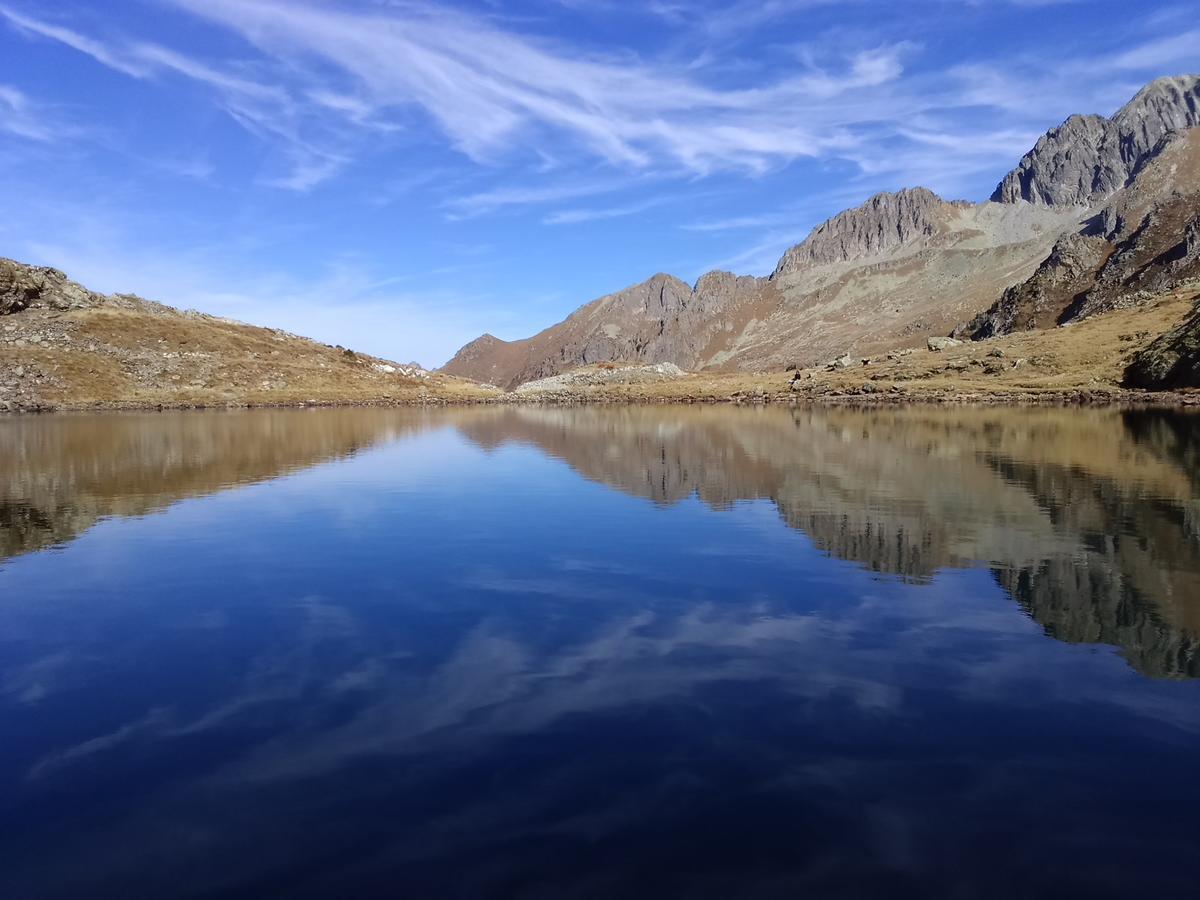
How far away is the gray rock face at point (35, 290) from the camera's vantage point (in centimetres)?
14275

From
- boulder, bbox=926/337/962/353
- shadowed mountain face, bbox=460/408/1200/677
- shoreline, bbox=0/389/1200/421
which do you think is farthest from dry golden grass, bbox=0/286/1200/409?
shadowed mountain face, bbox=460/408/1200/677

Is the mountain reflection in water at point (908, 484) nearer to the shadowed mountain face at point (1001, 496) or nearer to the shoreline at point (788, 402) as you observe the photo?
the shadowed mountain face at point (1001, 496)

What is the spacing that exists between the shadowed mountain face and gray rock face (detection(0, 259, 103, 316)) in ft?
412

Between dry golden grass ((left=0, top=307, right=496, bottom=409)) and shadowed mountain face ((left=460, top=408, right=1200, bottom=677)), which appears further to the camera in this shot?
dry golden grass ((left=0, top=307, right=496, bottom=409))

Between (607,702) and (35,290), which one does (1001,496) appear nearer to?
(607,702)

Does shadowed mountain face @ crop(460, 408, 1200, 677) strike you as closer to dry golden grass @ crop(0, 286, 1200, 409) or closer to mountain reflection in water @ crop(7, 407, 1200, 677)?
mountain reflection in water @ crop(7, 407, 1200, 677)

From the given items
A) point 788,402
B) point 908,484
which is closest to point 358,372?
point 788,402

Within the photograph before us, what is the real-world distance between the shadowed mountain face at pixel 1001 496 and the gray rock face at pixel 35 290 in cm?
12548

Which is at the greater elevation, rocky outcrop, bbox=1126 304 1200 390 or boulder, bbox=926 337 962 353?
boulder, bbox=926 337 962 353

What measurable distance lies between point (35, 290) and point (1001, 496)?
168329 millimetres

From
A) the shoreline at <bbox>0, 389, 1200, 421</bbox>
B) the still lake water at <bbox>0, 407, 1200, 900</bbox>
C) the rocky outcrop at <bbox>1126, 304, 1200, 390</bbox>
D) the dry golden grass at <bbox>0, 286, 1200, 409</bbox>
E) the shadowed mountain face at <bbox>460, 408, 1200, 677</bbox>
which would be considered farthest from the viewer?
the dry golden grass at <bbox>0, 286, 1200, 409</bbox>

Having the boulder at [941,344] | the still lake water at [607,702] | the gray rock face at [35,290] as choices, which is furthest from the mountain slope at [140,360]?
the still lake water at [607,702]

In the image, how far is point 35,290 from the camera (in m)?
148

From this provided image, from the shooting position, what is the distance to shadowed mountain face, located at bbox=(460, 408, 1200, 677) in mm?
15734
